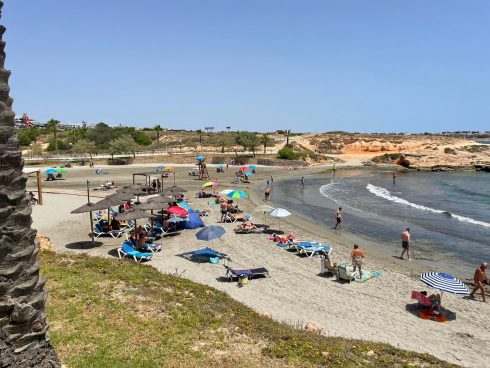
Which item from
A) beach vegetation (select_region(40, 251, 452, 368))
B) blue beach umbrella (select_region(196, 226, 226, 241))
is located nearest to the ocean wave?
blue beach umbrella (select_region(196, 226, 226, 241))

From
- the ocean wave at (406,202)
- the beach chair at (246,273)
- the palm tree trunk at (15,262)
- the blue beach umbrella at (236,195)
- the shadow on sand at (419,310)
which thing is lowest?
the ocean wave at (406,202)

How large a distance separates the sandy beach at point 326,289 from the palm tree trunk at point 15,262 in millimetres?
8210

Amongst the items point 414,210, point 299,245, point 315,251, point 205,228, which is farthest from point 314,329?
point 414,210

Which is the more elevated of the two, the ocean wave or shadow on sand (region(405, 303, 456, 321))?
shadow on sand (region(405, 303, 456, 321))

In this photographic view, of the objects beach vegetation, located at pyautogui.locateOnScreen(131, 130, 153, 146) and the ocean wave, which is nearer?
the ocean wave

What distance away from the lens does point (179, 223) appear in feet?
77.3

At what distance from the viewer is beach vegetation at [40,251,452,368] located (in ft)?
24.7

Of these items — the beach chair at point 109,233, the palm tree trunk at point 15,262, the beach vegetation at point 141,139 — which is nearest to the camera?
the palm tree trunk at point 15,262

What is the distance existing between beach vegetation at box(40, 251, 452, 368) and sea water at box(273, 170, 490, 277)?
41.7ft

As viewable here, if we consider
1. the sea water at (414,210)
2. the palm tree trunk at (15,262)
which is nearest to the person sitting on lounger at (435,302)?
the sea water at (414,210)

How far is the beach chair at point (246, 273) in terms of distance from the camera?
50.9ft

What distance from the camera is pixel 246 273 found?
15.6m

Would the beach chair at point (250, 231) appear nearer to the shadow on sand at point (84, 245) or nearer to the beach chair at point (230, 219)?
the beach chair at point (230, 219)

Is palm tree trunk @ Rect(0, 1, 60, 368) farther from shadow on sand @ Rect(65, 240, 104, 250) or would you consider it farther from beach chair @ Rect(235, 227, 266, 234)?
beach chair @ Rect(235, 227, 266, 234)
